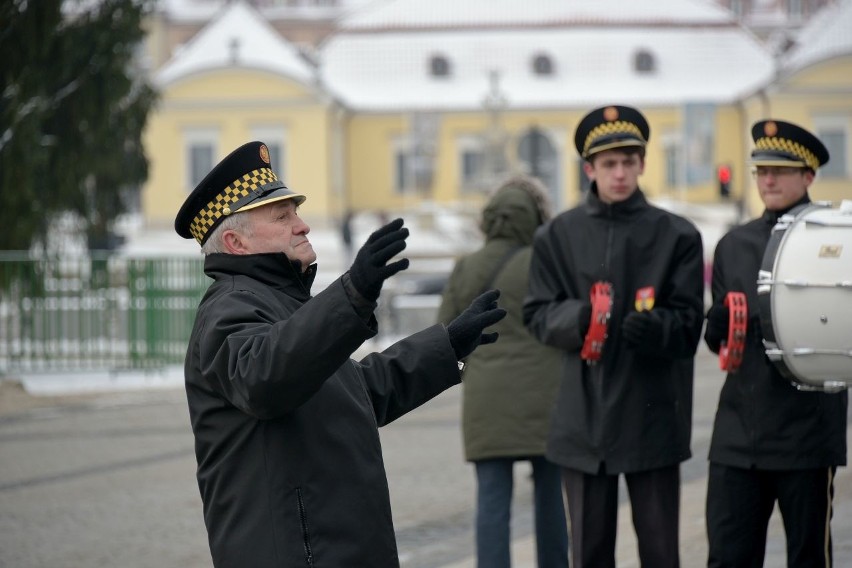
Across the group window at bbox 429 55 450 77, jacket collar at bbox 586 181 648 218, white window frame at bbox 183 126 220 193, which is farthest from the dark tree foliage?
window at bbox 429 55 450 77

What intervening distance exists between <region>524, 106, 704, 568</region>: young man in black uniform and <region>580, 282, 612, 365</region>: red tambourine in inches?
1.7

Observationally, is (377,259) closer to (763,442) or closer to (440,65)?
(763,442)

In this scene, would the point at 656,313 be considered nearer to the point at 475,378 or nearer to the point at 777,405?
the point at 777,405

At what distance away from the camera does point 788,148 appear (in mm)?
5934

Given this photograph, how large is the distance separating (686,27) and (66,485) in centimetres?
5960

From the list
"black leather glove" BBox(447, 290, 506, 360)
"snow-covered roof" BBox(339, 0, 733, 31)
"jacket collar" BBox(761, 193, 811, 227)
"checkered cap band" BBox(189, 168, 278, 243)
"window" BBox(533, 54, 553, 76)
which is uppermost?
"snow-covered roof" BBox(339, 0, 733, 31)

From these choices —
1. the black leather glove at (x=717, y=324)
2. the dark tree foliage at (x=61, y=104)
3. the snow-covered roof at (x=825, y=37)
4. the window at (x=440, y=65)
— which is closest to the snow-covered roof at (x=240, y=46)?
the window at (x=440, y=65)

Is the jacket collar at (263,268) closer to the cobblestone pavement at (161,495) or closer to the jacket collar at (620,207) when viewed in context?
the jacket collar at (620,207)

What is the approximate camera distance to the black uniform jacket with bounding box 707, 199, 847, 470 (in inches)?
222

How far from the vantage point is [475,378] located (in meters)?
7.23

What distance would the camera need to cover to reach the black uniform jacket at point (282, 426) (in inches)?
137

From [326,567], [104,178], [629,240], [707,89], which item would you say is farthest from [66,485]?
[707,89]

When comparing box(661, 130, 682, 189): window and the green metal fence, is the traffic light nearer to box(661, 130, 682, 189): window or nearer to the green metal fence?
the green metal fence

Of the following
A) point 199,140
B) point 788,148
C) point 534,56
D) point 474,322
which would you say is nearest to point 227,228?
point 474,322
